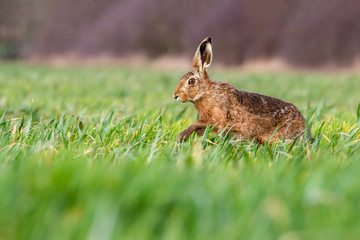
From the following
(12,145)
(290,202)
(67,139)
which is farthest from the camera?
(67,139)

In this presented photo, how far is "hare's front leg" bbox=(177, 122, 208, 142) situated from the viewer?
10.8 feet

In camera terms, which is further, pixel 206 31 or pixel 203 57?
pixel 206 31

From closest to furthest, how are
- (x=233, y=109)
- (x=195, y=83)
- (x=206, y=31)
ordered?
(x=233, y=109), (x=195, y=83), (x=206, y=31)

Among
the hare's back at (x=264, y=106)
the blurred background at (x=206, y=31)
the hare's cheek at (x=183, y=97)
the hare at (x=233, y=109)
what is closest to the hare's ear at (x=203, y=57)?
the hare at (x=233, y=109)

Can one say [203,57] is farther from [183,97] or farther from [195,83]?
[183,97]

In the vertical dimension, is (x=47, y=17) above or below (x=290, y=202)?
above

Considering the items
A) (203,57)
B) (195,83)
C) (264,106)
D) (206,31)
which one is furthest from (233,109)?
(206,31)

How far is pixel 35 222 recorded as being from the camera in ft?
4.68

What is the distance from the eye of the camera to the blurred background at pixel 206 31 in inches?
997

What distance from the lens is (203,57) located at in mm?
3688

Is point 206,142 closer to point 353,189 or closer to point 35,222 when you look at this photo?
point 353,189

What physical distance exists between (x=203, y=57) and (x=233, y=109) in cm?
52

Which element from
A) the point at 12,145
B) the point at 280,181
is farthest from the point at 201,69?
the point at 280,181

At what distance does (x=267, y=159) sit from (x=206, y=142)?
1.99 ft
